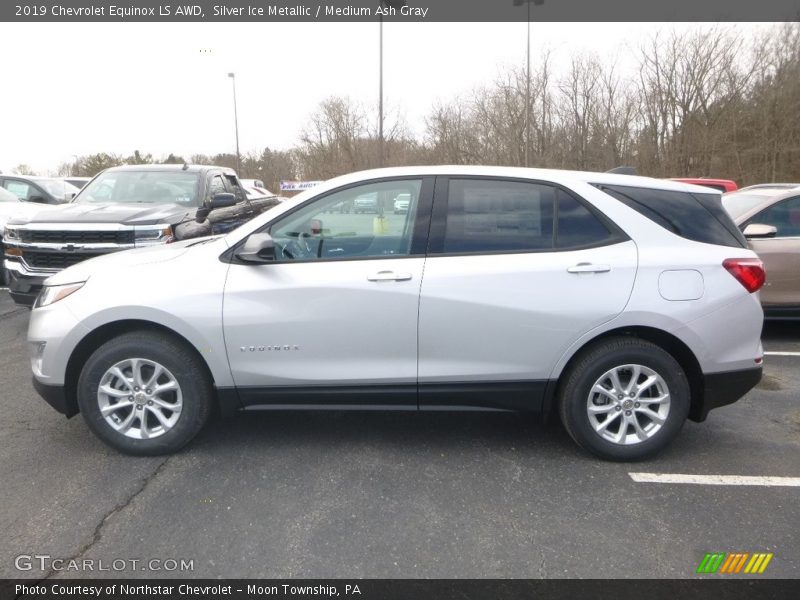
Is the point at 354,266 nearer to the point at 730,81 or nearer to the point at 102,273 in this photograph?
the point at 102,273

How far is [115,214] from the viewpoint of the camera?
6.48 metres

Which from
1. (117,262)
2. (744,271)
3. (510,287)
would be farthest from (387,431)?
(744,271)

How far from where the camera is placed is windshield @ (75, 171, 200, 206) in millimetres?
7566

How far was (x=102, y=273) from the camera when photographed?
367 cm

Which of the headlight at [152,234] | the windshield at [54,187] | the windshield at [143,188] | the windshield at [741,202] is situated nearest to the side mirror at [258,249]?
the headlight at [152,234]

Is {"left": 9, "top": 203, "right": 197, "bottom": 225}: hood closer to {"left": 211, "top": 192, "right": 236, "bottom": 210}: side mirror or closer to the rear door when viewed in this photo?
{"left": 211, "top": 192, "right": 236, "bottom": 210}: side mirror

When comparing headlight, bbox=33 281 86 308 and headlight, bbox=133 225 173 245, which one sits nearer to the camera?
headlight, bbox=33 281 86 308

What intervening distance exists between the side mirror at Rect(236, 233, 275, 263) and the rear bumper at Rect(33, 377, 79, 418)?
137 centimetres

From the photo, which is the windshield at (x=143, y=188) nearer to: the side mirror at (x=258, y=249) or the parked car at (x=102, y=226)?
the parked car at (x=102, y=226)

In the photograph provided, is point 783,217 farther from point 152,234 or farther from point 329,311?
point 152,234

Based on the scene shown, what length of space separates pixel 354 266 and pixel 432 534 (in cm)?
154

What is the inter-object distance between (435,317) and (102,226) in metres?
4.38
